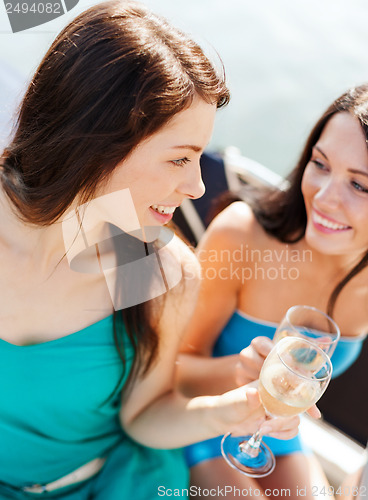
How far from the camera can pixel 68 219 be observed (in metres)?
1.12

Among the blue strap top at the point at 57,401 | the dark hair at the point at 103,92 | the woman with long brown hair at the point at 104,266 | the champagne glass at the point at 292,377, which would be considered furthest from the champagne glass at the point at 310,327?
the dark hair at the point at 103,92

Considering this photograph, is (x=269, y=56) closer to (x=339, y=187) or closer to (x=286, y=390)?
(x=339, y=187)

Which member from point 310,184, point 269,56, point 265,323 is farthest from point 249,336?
point 269,56

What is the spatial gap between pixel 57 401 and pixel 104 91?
0.70m

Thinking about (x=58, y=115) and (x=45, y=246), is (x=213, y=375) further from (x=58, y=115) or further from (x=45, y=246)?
(x=58, y=115)

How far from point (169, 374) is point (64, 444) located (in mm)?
298

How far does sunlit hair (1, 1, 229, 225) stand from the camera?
92cm

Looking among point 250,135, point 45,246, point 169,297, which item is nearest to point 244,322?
point 169,297

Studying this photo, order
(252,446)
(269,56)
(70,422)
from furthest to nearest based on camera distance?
(269,56), (70,422), (252,446)

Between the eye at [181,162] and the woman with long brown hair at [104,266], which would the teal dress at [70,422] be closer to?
the woman with long brown hair at [104,266]

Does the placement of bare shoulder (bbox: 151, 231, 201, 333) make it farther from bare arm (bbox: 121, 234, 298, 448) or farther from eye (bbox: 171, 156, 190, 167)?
eye (bbox: 171, 156, 190, 167)

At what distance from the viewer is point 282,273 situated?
1.66m

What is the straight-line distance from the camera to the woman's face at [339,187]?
4.20 feet

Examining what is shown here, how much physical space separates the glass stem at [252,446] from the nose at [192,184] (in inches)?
21.1
